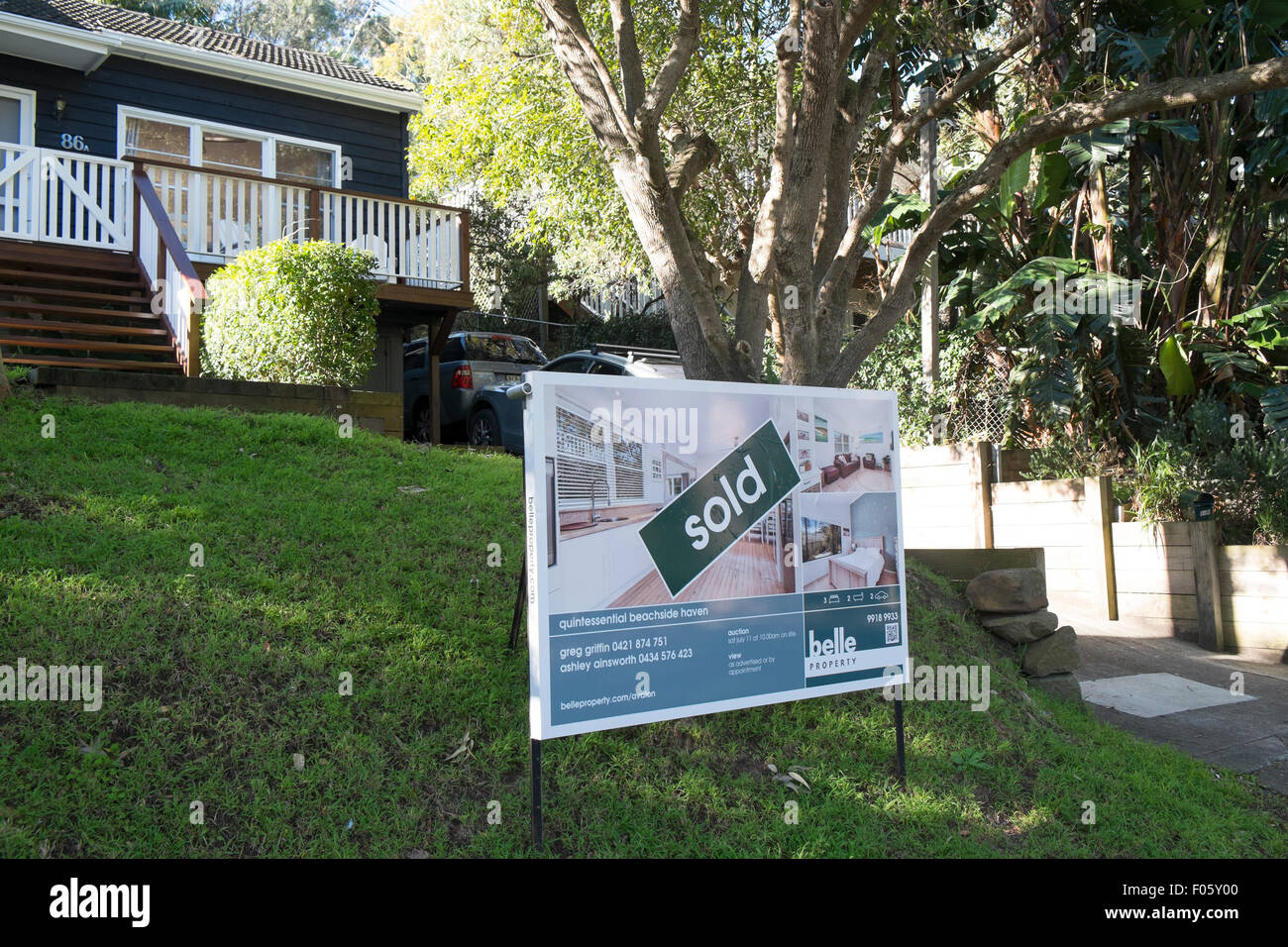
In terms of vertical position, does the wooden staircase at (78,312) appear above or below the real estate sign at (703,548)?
above

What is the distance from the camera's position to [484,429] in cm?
→ 1273

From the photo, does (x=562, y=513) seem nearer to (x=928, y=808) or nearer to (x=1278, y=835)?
(x=928, y=808)

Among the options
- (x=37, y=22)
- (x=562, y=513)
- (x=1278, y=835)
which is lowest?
(x=1278, y=835)

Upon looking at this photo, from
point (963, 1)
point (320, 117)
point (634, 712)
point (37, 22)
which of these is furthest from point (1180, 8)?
point (37, 22)

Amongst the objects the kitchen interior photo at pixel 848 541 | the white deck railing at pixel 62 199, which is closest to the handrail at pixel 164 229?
the white deck railing at pixel 62 199

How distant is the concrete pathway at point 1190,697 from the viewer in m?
6.47

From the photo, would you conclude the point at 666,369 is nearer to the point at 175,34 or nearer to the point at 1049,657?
the point at 1049,657

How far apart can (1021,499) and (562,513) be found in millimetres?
8736

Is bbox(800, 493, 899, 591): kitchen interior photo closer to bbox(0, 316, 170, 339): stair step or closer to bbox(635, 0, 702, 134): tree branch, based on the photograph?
bbox(635, 0, 702, 134): tree branch

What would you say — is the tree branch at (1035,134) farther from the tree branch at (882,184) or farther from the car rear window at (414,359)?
the car rear window at (414,359)

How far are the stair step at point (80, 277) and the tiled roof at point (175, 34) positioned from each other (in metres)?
4.70

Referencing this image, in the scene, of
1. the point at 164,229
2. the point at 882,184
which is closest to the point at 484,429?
the point at 164,229

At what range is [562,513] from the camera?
4.12 m

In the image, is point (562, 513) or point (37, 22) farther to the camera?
point (37, 22)
